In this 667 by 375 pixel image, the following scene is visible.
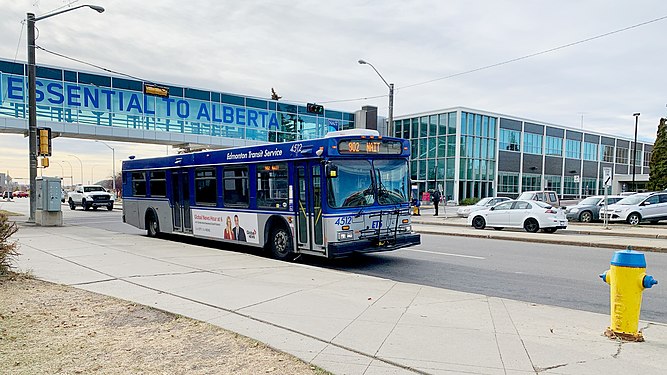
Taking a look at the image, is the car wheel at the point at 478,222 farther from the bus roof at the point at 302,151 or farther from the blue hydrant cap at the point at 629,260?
the blue hydrant cap at the point at 629,260

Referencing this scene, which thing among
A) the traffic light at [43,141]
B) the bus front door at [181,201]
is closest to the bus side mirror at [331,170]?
the bus front door at [181,201]

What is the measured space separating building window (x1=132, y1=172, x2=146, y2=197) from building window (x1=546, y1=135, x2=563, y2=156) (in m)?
58.7

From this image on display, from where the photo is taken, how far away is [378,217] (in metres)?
11.4

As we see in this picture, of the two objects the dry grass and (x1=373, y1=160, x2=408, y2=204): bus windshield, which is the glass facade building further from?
the dry grass

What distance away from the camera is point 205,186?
1480 centimetres

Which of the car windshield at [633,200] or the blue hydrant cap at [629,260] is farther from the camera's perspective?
the car windshield at [633,200]

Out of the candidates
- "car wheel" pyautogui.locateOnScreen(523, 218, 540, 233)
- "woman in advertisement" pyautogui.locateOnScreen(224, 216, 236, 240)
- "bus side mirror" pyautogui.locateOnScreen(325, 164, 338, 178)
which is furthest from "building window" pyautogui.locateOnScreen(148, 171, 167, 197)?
"car wheel" pyautogui.locateOnScreen(523, 218, 540, 233)

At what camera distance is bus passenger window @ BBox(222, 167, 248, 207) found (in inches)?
520

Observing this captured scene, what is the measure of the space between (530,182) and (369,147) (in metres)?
Result: 57.6

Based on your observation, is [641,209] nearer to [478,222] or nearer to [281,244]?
[478,222]

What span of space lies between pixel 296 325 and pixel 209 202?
922cm

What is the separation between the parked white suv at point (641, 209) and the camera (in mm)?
24984

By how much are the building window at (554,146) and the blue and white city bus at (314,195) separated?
2344 inches

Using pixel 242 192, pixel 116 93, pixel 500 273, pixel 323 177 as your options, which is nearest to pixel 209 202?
pixel 242 192
